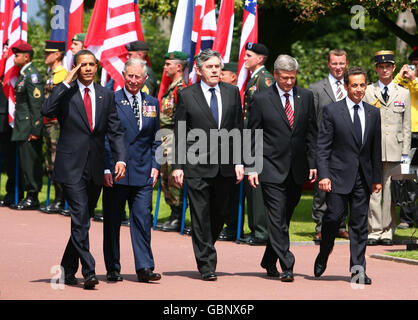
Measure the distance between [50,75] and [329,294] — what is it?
26.9 feet

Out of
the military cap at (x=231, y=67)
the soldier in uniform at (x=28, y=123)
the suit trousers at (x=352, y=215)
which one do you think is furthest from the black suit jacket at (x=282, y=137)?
the soldier in uniform at (x=28, y=123)

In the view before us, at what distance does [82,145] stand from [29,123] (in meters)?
7.52

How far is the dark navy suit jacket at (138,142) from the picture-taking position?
948 centimetres

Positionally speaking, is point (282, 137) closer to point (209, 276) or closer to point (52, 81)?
point (209, 276)

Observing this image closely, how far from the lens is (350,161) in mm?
9609

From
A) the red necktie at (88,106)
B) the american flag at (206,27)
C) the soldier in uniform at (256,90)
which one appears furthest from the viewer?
the american flag at (206,27)

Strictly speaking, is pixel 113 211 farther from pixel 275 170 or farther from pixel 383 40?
pixel 383 40

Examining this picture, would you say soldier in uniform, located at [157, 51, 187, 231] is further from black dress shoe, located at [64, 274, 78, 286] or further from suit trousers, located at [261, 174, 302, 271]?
black dress shoe, located at [64, 274, 78, 286]

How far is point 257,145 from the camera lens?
9.85 m

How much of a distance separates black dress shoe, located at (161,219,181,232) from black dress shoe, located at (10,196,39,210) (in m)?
3.26

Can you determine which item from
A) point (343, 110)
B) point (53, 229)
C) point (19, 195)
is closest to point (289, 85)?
point (343, 110)

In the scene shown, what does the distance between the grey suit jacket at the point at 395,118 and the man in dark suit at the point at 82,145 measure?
4685 millimetres

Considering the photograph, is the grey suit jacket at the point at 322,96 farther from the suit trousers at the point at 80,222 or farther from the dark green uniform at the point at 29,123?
the dark green uniform at the point at 29,123

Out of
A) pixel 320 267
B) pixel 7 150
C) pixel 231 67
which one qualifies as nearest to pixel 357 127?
pixel 320 267
